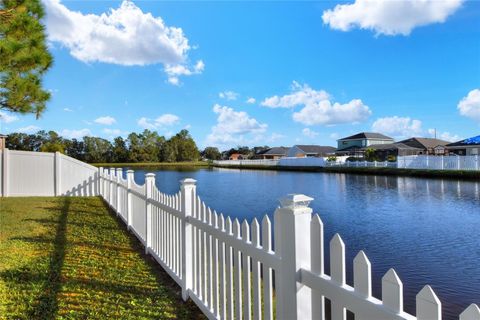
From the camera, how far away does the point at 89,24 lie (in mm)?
13445

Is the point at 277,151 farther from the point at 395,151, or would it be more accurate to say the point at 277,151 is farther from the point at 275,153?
the point at 395,151

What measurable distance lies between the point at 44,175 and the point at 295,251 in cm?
1276

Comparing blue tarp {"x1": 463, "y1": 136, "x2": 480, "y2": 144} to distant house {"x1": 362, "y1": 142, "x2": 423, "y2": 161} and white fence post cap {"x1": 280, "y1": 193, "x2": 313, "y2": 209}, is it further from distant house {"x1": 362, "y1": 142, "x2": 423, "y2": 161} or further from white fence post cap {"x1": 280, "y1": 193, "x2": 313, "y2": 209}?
white fence post cap {"x1": 280, "y1": 193, "x2": 313, "y2": 209}

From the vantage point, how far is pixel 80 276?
14.0 ft

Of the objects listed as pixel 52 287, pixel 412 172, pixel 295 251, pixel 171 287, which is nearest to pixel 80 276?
pixel 52 287

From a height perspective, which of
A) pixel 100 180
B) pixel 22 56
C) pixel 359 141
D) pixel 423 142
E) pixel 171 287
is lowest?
pixel 171 287

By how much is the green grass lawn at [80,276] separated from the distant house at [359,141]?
52744 millimetres

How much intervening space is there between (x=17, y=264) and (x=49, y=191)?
861 centimetres

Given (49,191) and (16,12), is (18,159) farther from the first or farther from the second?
(16,12)

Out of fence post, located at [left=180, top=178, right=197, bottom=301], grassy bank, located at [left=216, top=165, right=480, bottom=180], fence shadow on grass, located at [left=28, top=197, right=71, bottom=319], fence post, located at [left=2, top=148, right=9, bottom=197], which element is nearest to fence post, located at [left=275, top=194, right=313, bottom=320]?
fence post, located at [left=180, top=178, right=197, bottom=301]

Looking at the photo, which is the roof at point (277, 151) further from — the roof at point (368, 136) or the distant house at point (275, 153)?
the roof at point (368, 136)

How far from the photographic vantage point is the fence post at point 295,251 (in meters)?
1.84

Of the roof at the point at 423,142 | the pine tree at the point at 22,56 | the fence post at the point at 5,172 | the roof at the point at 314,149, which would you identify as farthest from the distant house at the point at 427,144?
the pine tree at the point at 22,56

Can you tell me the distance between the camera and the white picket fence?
4.87 feet
